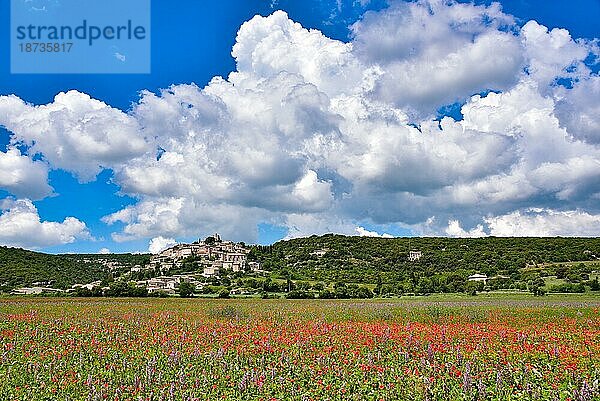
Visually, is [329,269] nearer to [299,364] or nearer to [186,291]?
[186,291]

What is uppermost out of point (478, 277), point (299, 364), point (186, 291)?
point (186, 291)

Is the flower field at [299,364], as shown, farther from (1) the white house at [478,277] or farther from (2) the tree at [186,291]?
(1) the white house at [478,277]

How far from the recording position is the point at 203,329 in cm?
2177

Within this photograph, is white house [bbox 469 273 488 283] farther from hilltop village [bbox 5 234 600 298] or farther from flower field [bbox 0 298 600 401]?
flower field [bbox 0 298 600 401]

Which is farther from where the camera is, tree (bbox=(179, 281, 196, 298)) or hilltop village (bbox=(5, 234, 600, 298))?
hilltop village (bbox=(5, 234, 600, 298))

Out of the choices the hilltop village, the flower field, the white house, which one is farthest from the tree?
the flower field

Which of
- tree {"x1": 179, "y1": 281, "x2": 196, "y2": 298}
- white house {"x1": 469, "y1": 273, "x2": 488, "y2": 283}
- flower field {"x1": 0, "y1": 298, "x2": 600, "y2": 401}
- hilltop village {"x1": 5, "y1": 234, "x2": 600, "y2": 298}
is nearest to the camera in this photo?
flower field {"x1": 0, "y1": 298, "x2": 600, "y2": 401}

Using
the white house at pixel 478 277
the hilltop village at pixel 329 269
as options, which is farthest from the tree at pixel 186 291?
the white house at pixel 478 277

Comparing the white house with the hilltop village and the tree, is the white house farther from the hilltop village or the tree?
the tree

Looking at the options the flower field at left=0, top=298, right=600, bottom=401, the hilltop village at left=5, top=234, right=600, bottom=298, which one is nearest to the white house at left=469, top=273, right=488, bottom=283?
the hilltop village at left=5, top=234, right=600, bottom=298

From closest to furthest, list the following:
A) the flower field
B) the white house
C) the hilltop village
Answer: the flower field, the hilltop village, the white house

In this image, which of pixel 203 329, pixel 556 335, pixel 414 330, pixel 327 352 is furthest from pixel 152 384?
pixel 556 335

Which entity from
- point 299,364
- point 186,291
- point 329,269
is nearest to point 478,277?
point 329,269

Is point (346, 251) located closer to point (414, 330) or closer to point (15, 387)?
point (414, 330)
